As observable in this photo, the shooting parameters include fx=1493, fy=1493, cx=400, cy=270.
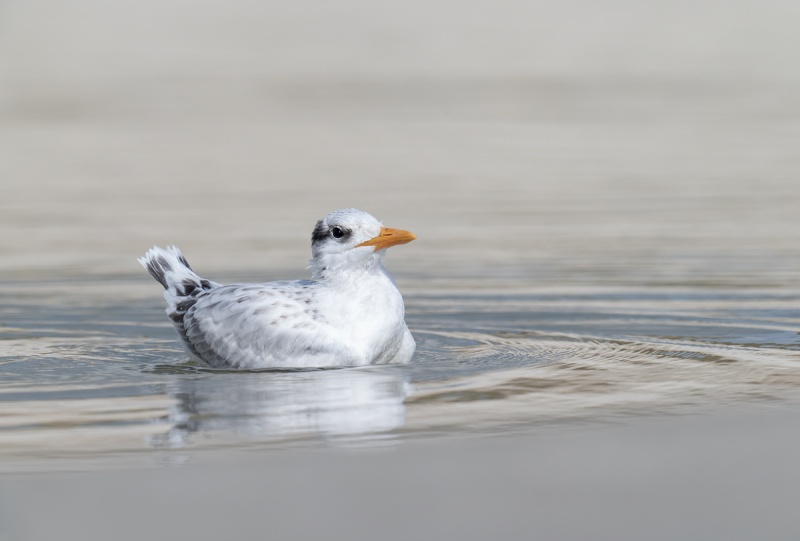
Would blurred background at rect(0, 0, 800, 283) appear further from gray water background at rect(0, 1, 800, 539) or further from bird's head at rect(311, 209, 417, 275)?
bird's head at rect(311, 209, 417, 275)

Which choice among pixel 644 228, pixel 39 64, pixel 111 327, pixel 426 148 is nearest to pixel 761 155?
pixel 426 148

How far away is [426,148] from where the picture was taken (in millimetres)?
21969

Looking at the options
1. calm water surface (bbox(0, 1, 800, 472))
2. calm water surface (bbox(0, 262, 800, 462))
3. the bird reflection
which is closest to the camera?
the bird reflection

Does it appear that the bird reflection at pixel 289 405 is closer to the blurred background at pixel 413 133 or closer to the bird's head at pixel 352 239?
the bird's head at pixel 352 239

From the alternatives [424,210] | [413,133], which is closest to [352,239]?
[424,210]

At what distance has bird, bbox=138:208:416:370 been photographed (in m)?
8.38

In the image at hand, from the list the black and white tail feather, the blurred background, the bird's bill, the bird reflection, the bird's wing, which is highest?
the blurred background

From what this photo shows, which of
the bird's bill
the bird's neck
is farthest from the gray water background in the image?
the bird's bill

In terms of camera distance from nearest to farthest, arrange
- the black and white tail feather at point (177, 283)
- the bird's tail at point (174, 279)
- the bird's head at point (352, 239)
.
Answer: the bird's head at point (352, 239) → the black and white tail feather at point (177, 283) → the bird's tail at point (174, 279)

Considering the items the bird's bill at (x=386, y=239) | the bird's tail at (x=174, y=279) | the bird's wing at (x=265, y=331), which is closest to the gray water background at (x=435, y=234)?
the bird's wing at (x=265, y=331)

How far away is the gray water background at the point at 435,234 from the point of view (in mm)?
A: 6750

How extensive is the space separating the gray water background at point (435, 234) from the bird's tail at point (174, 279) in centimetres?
34

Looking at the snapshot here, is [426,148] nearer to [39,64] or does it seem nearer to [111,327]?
[111,327]

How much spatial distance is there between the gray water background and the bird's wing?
20cm
